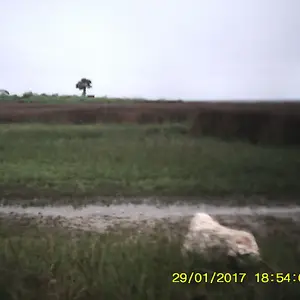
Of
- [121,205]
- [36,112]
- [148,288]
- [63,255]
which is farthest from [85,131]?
[148,288]

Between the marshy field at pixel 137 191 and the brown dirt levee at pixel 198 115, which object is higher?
the brown dirt levee at pixel 198 115

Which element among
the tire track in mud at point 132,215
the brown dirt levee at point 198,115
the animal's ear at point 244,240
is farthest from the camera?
the brown dirt levee at point 198,115

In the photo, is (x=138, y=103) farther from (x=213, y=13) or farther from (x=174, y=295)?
(x=174, y=295)

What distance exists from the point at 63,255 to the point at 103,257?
18 cm

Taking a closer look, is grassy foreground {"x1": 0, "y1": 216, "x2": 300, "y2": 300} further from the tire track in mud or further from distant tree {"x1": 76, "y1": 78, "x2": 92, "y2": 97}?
distant tree {"x1": 76, "y1": 78, "x2": 92, "y2": 97}

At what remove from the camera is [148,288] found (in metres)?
1.60

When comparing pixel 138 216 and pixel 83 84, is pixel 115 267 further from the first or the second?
pixel 83 84

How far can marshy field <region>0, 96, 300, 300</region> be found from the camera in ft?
5.38

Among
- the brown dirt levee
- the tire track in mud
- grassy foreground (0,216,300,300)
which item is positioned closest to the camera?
grassy foreground (0,216,300,300)

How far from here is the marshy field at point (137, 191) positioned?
5.38 ft
